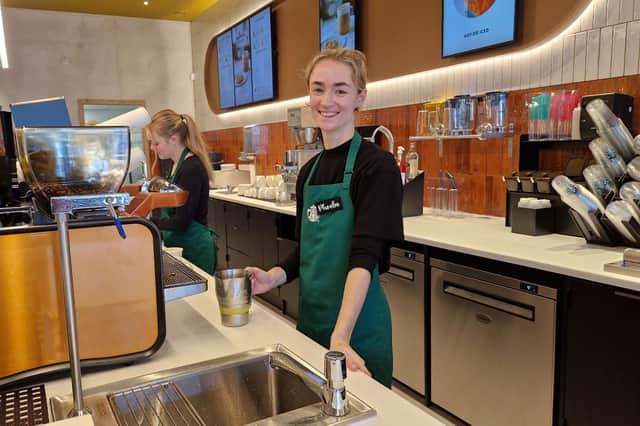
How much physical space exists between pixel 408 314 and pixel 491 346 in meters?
0.54

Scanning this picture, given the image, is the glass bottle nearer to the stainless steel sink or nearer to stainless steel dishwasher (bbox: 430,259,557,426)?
stainless steel dishwasher (bbox: 430,259,557,426)

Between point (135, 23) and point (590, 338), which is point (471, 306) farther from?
point (135, 23)

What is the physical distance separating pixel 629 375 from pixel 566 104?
1386mm

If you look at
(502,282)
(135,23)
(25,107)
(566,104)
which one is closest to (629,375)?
(502,282)

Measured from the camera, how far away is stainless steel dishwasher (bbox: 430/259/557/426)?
2.13m

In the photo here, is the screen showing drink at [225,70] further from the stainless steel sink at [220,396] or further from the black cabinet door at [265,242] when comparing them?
the stainless steel sink at [220,396]

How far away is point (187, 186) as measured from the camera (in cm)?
282

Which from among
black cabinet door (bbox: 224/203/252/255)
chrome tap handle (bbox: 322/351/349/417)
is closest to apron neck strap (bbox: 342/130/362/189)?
chrome tap handle (bbox: 322/351/349/417)

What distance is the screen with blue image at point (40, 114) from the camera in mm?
1156

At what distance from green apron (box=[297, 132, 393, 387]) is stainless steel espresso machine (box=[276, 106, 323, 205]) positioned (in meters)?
2.58

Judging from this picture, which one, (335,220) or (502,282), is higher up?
(335,220)

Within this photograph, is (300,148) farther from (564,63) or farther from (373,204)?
(373,204)

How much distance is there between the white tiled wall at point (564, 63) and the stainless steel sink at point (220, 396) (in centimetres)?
229

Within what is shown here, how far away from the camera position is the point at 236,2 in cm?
659
